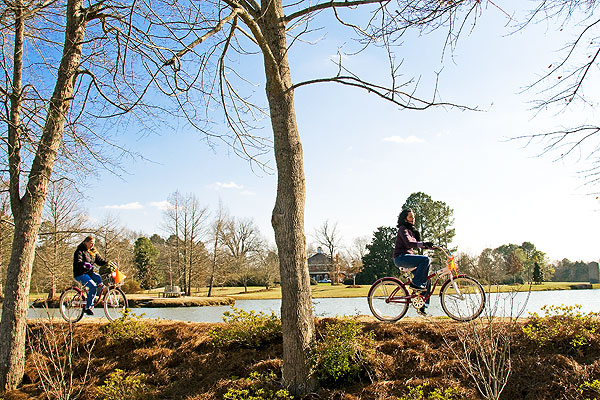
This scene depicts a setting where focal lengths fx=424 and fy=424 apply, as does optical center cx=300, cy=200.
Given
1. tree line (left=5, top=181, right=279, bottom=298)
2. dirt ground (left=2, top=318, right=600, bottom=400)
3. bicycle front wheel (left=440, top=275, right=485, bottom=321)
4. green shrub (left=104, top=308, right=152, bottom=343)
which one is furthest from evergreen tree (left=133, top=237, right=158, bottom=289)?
bicycle front wheel (left=440, top=275, right=485, bottom=321)

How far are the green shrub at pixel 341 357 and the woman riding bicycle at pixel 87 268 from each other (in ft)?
15.6

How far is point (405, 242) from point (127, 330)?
15.3 ft

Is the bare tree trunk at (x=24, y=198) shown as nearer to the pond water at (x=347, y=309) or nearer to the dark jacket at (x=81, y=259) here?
the pond water at (x=347, y=309)

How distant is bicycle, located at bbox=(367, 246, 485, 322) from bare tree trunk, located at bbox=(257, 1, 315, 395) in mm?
1505

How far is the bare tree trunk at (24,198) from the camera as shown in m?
6.31

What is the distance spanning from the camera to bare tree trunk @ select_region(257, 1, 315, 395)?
16.0 feet

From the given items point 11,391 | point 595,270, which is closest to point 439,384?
point 11,391

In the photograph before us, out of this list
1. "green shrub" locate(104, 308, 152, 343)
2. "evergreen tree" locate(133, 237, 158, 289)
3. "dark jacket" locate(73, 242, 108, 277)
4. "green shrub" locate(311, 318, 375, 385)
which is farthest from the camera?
"evergreen tree" locate(133, 237, 158, 289)

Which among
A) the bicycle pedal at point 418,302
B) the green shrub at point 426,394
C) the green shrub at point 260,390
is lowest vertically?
the green shrub at point 260,390

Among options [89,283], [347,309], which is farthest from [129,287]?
[89,283]

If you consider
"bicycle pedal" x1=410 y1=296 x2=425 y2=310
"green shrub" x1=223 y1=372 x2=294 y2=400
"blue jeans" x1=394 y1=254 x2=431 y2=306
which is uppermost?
"blue jeans" x1=394 y1=254 x2=431 y2=306

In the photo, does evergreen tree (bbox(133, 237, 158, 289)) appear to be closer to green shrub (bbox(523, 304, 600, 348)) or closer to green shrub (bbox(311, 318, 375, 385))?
green shrub (bbox(311, 318, 375, 385))

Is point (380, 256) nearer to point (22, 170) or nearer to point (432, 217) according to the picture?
point (432, 217)

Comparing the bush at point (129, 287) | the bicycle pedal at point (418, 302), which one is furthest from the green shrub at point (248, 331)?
the bush at point (129, 287)
